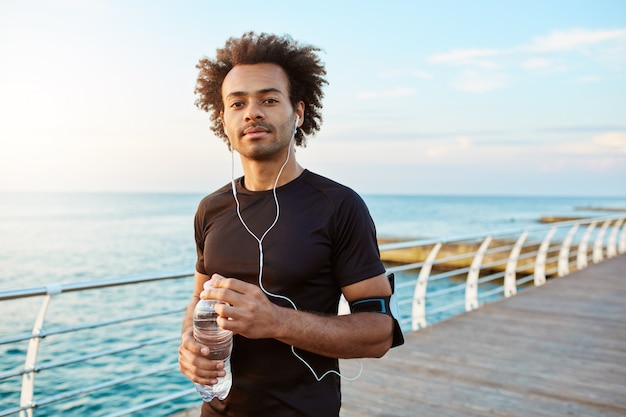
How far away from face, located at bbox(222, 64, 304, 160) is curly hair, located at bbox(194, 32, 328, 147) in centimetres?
4

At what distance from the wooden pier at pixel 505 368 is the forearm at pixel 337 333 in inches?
82.7

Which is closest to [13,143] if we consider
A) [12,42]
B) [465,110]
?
[12,42]

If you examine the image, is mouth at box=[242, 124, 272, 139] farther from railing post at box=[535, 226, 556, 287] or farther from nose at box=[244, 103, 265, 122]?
railing post at box=[535, 226, 556, 287]

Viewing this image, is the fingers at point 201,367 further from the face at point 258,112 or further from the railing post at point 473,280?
the railing post at point 473,280

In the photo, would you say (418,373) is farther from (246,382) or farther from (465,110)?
(465,110)

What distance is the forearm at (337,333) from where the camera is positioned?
1.06 m

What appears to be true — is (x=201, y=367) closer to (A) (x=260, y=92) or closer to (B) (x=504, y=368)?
(A) (x=260, y=92)

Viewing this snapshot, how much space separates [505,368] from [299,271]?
3.16 metres

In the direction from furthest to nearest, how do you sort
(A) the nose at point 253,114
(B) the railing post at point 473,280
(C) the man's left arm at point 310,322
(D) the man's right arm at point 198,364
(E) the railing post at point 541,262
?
(E) the railing post at point 541,262 < (B) the railing post at point 473,280 < (A) the nose at point 253,114 < (D) the man's right arm at point 198,364 < (C) the man's left arm at point 310,322

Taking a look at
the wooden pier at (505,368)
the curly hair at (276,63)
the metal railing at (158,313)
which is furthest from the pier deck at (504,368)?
the curly hair at (276,63)

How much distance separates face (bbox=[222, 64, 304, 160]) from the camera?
1271 millimetres

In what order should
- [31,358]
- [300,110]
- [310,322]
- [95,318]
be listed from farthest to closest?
1. [95,318]
2. [31,358]
3. [300,110]
4. [310,322]

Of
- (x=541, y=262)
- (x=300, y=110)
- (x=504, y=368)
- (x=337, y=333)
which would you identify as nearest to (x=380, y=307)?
(x=337, y=333)

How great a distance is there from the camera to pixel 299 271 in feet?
3.89
